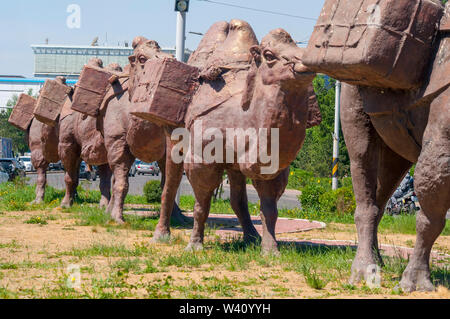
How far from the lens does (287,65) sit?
7.09m

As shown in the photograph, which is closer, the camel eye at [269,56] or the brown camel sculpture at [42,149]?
the camel eye at [269,56]

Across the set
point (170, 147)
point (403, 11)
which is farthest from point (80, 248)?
point (403, 11)

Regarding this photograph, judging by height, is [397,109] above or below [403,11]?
below

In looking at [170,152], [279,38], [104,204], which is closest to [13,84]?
[104,204]

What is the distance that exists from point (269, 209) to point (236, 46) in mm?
2228

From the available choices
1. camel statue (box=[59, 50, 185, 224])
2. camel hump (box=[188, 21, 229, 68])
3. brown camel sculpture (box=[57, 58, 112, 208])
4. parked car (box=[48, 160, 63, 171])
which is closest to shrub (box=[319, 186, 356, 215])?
camel statue (box=[59, 50, 185, 224])

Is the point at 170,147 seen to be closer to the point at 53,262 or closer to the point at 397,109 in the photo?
the point at 53,262

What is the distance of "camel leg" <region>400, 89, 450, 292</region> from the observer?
488 cm

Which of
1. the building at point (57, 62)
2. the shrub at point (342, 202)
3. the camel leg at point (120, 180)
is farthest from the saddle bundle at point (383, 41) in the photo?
the building at point (57, 62)

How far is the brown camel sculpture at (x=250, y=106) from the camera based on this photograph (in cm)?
716

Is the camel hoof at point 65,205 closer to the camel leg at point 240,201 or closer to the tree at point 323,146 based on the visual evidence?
the camel leg at point 240,201

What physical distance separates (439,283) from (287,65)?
2.80m

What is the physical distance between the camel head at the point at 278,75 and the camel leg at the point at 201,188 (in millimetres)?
986

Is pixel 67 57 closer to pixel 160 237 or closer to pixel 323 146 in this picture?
pixel 323 146
